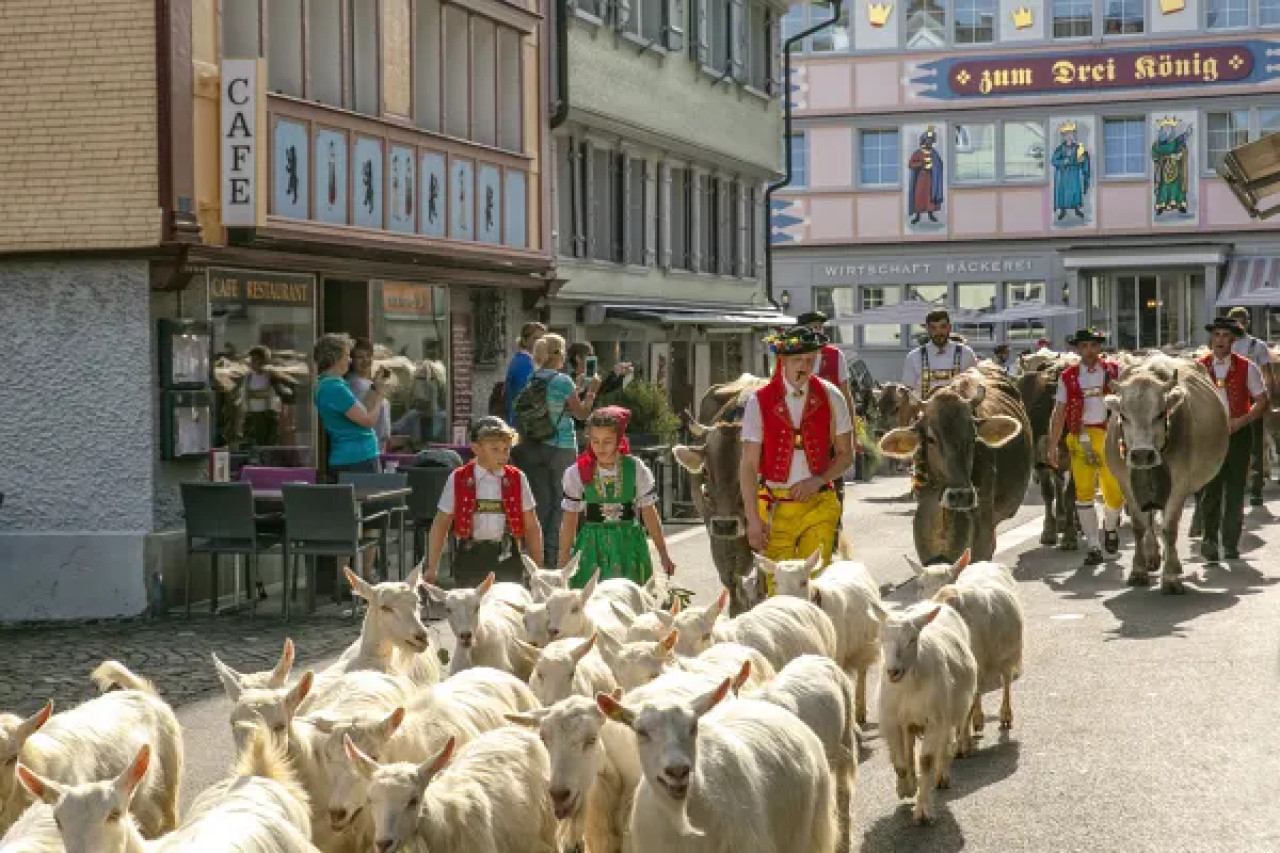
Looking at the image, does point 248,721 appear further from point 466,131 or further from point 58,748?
point 466,131

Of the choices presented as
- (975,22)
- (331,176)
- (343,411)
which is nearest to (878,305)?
(975,22)

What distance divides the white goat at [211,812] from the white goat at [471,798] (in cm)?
27

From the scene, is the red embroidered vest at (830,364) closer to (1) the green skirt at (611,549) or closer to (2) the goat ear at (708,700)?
(1) the green skirt at (611,549)

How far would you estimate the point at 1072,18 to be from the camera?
Result: 51.7m

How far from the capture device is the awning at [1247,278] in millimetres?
49250

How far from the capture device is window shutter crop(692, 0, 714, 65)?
34062mm

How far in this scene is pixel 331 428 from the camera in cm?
1769

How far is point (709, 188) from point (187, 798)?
86.9ft

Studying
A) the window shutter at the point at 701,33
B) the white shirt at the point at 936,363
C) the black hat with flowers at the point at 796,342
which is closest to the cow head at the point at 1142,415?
the white shirt at the point at 936,363

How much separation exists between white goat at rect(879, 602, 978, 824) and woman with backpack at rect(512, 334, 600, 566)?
6.94 meters

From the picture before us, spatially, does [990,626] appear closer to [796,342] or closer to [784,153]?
[796,342]

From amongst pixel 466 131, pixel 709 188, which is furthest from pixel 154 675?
pixel 709 188

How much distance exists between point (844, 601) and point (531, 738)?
3158 millimetres

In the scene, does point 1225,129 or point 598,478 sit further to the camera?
point 1225,129
